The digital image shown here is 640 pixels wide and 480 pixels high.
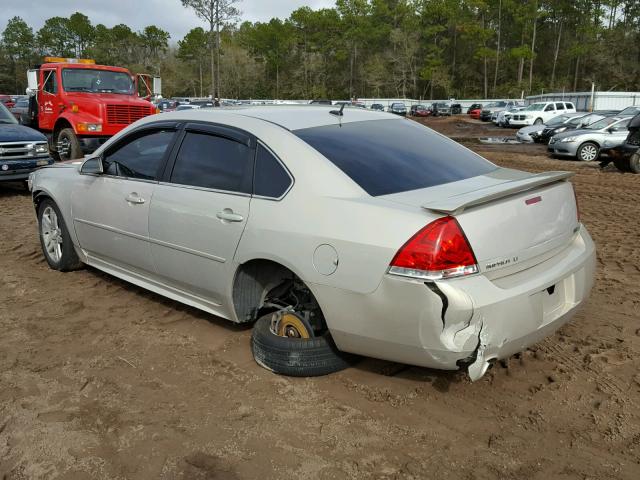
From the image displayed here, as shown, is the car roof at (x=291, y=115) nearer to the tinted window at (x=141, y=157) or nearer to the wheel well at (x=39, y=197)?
the tinted window at (x=141, y=157)

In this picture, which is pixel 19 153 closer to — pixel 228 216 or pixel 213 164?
pixel 213 164

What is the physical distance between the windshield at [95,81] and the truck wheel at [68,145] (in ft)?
3.52

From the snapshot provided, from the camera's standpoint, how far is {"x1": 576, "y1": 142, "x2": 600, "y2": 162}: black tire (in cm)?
1712

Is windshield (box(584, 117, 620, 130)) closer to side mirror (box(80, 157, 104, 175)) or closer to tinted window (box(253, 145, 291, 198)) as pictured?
side mirror (box(80, 157, 104, 175))

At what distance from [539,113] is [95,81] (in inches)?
1097

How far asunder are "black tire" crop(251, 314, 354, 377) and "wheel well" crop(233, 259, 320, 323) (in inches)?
12.5

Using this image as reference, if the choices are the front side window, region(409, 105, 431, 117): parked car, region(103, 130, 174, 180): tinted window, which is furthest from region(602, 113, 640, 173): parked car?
region(409, 105, 431, 117): parked car

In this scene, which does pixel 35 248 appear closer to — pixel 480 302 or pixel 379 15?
pixel 480 302

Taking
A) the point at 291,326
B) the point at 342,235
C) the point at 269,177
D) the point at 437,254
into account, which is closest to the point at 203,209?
the point at 269,177

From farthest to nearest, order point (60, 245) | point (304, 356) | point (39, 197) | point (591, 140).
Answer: point (591, 140) → point (39, 197) → point (60, 245) → point (304, 356)

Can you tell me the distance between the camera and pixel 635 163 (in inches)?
539

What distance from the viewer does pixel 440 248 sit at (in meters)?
2.84

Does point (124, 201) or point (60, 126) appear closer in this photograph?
point (124, 201)

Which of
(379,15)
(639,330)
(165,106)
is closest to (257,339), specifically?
(639,330)
